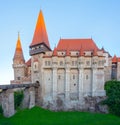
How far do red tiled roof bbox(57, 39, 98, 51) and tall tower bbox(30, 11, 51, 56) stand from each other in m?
2.83

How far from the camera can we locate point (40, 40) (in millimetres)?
39969

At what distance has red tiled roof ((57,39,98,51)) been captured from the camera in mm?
39531

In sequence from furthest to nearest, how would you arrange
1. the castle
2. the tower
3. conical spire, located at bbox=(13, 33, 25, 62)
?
conical spire, located at bbox=(13, 33, 25, 62) < the tower < the castle

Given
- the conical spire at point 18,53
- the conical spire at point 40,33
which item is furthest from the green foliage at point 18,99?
the conical spire at point 40,33

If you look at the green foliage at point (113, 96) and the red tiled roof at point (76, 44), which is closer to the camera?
the green foliage at point (113, 96)

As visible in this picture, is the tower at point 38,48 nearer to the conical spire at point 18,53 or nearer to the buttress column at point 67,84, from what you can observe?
the buttress column at point 67,84

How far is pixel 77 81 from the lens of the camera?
3719 cm

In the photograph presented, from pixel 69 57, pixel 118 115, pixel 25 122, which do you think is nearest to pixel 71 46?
pixel 69 57

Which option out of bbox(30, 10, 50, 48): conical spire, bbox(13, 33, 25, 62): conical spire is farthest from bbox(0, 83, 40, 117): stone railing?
bbox(13, 33, 25, 62): conical spire

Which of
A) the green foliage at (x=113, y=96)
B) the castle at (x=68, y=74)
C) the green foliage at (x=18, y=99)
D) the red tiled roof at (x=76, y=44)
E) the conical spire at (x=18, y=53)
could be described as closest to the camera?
the green foliage at (x=113, y=96)

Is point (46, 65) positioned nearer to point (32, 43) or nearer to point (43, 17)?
point (32, 43)

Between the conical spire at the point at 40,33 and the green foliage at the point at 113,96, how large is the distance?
1478 cm

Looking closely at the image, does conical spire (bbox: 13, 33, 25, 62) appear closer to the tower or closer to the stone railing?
the tower

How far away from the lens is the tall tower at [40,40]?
38963 mm
